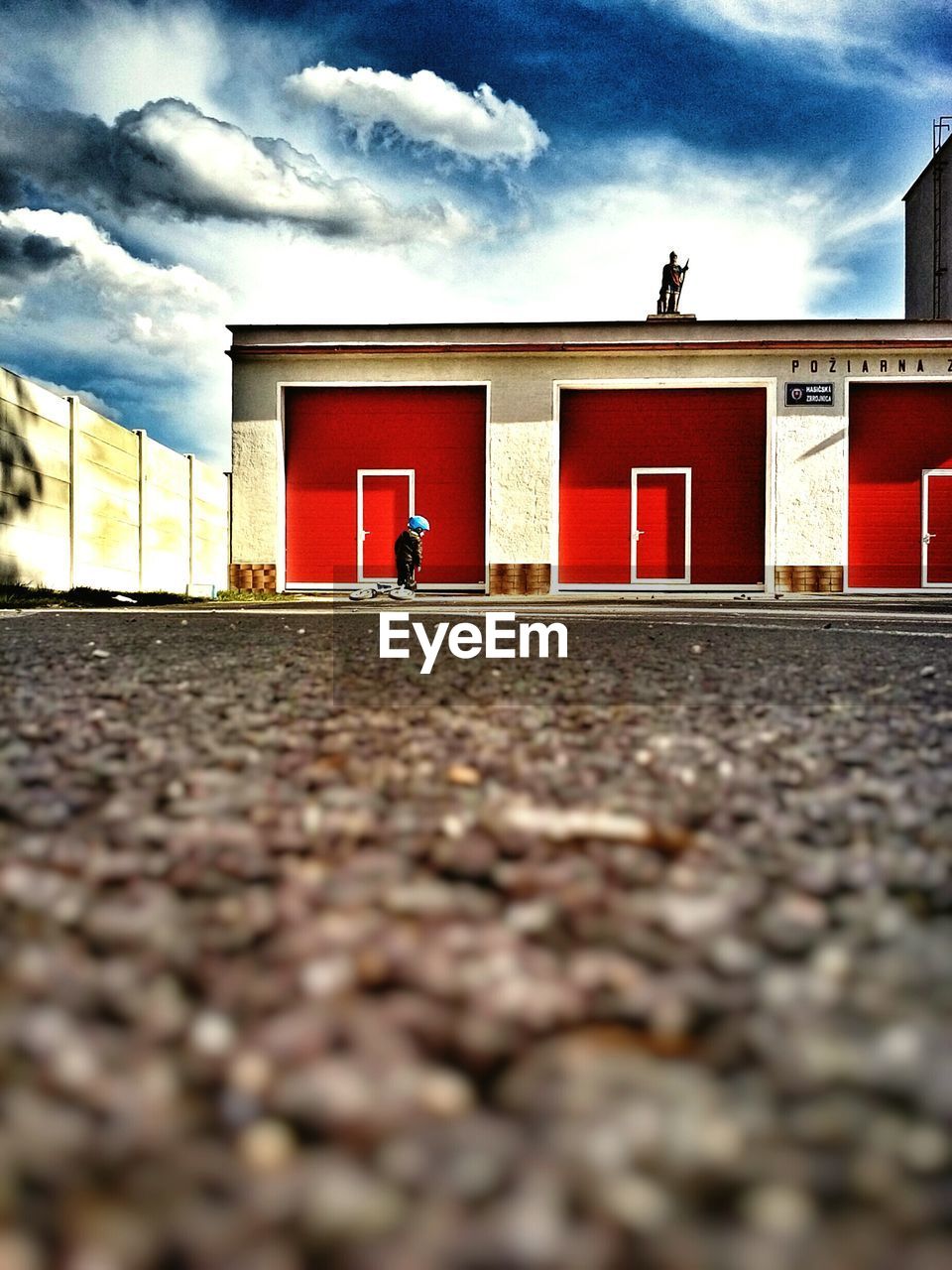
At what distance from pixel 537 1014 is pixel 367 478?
13.7 meters

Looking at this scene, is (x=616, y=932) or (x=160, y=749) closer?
(x=616, y=932)

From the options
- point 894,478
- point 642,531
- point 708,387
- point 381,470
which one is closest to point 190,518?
point 381,470

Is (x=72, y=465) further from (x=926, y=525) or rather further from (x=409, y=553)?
(x=926, y=525)

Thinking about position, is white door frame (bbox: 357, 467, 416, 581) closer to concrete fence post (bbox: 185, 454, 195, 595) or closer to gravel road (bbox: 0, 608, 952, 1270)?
concrete fence post (bbox: 185, 454, 195, 595)

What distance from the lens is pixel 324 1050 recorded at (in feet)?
2.58

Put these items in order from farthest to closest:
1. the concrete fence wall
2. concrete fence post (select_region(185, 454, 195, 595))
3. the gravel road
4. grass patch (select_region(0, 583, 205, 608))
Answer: concrete fence post (select_region(185, 454, 195, 595))
the concrete fence wall
grass patch (select_region(0, 583, 205, 608))
the gravel road

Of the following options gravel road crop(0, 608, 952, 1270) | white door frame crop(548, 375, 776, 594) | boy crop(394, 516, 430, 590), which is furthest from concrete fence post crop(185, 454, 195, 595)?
gravel road crop(0, 608, 952, 1270)

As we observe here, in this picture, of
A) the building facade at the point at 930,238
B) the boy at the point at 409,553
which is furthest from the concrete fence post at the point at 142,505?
the building facade at the point at 930,238

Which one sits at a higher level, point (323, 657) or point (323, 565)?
point (323, 565)

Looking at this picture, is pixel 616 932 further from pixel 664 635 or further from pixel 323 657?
pixel 664 635

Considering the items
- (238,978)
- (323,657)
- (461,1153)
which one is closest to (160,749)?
(238,978)

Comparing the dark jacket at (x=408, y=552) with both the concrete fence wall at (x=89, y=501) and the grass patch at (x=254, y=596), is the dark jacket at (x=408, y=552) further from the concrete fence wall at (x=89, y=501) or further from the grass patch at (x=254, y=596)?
the concrete fence wall at (x=89, y=501)

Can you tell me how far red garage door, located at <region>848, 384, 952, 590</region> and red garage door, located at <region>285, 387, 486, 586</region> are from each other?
5694mm

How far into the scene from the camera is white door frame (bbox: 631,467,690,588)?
14.1 meters
